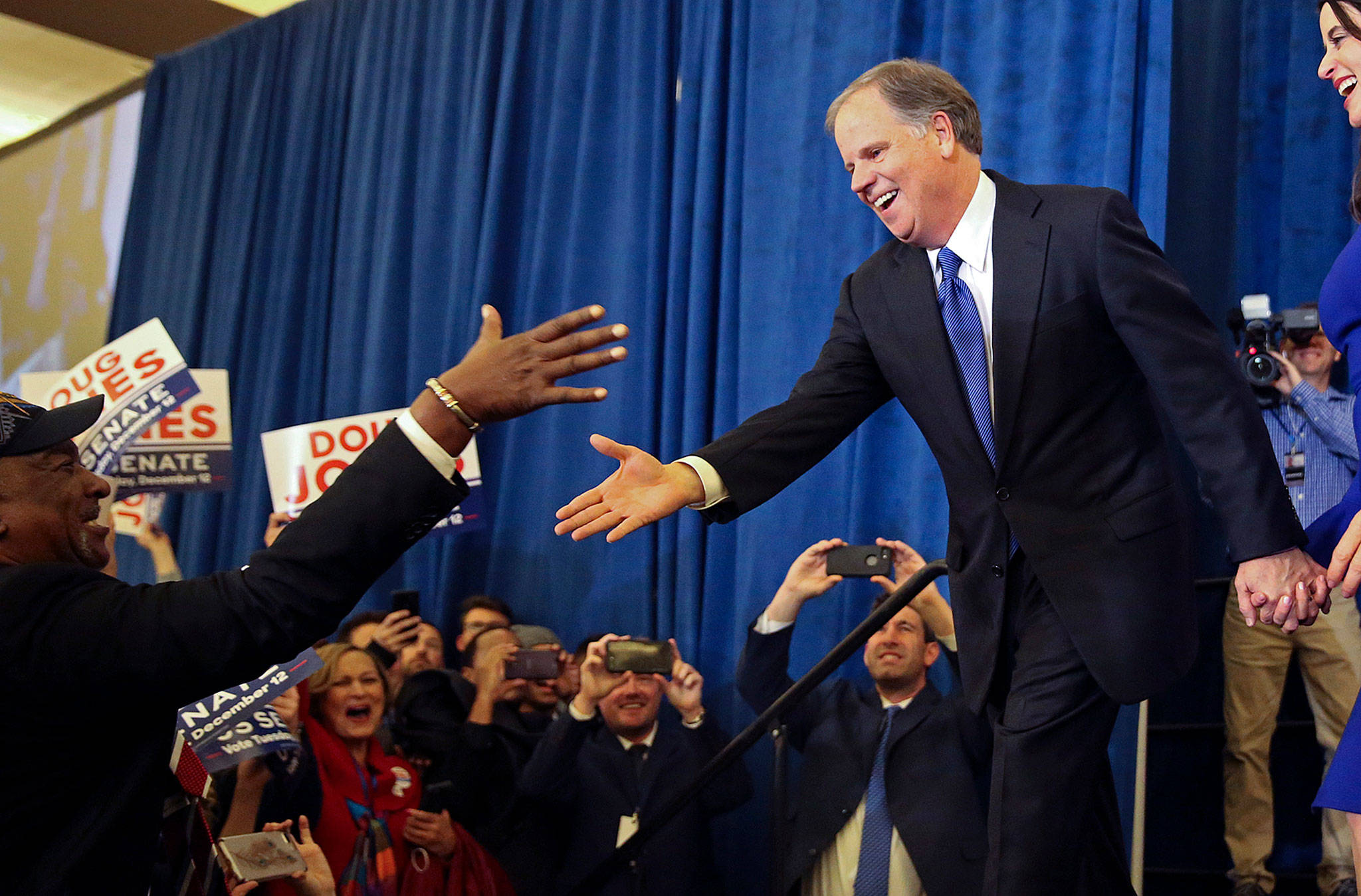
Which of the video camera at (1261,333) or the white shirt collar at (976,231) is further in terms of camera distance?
the video camera at (1261,333)

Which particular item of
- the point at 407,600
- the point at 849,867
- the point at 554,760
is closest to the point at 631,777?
the point at 554,760

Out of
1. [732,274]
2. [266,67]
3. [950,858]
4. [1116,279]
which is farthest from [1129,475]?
[266,67]

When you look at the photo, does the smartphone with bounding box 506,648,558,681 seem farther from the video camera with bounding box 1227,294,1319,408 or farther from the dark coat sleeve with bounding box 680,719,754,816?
the video camera with bounding box 1227,294,1319,408

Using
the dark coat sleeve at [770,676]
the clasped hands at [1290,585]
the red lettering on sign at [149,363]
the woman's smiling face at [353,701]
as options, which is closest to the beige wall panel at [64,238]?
the red lettering on sign at [149,363]

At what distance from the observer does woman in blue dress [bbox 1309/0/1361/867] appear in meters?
1.61

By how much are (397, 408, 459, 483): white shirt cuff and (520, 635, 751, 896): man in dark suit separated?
76.2 inches

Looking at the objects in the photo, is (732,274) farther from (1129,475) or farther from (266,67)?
(266,67)

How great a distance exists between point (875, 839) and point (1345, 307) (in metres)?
1.81

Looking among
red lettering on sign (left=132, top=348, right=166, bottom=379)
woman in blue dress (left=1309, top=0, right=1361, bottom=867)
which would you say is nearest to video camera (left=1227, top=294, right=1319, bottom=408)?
woman in blue dress (left=1309, top=0, right=1361, bottom=867)

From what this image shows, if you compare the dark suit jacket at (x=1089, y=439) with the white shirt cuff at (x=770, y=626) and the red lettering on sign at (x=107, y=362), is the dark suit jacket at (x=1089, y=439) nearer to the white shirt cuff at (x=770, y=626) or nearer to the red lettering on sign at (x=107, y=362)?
the white shirt cuff at (x=770, y=626)

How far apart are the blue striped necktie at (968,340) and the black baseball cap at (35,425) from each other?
1137mm

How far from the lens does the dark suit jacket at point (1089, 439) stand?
1640 millimetres

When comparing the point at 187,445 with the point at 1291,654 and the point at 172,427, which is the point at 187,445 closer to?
the point at 172,427

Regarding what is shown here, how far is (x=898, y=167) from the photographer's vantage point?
199cm
